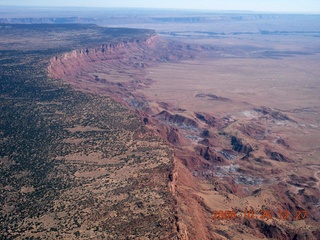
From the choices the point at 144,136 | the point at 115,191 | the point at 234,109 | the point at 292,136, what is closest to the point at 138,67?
the point at 234,109

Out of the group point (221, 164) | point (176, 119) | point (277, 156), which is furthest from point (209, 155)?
point (176, 119)

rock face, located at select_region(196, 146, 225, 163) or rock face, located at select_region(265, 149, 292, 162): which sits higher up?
rock face, located at select_region(196, 146, 225, 163)

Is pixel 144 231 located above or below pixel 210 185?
above

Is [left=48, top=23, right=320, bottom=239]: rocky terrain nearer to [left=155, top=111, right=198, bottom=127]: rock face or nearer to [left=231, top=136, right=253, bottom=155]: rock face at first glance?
[left=231, top=136, right=253, bottom=155]: rock face

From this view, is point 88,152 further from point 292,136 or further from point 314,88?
point 314,88
